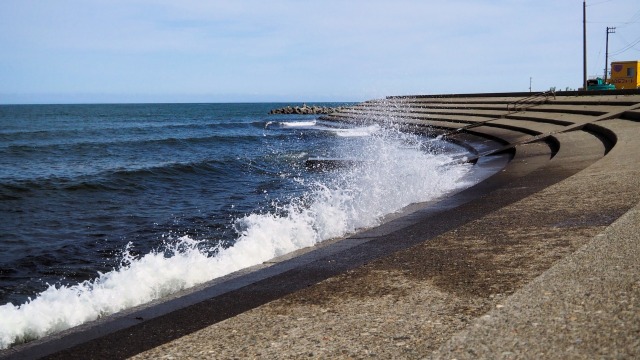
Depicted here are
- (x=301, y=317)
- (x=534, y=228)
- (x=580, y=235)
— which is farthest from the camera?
(x=534, y=228)

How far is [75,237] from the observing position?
1062cm

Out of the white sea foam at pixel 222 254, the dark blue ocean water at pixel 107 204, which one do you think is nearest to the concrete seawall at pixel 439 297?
the white sea foam at pixel 222 254

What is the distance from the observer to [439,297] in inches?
163

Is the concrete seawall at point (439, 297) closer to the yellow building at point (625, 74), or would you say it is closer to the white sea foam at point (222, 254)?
the white sea foam at point (222, 254)

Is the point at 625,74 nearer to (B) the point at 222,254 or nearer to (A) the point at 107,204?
(A) the point at 107,204

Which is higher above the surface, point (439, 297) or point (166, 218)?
point (439, 297)

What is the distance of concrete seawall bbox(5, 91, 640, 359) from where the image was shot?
333 cm

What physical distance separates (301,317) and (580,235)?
279 cm

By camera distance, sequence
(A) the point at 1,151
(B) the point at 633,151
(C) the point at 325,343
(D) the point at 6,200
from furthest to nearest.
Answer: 1. (A) the point at 1,151
2. (D) the point at 6,200
3. (B) the point at 633,151
4. (C) the point at 325,343

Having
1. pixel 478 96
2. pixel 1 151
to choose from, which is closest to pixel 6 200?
pixel 1 151

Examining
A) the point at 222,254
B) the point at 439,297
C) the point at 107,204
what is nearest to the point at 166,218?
the point at 107,204

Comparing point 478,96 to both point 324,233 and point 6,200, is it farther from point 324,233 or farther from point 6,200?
point 324,233

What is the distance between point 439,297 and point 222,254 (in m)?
4.13

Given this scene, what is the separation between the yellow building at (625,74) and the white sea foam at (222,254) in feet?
110
